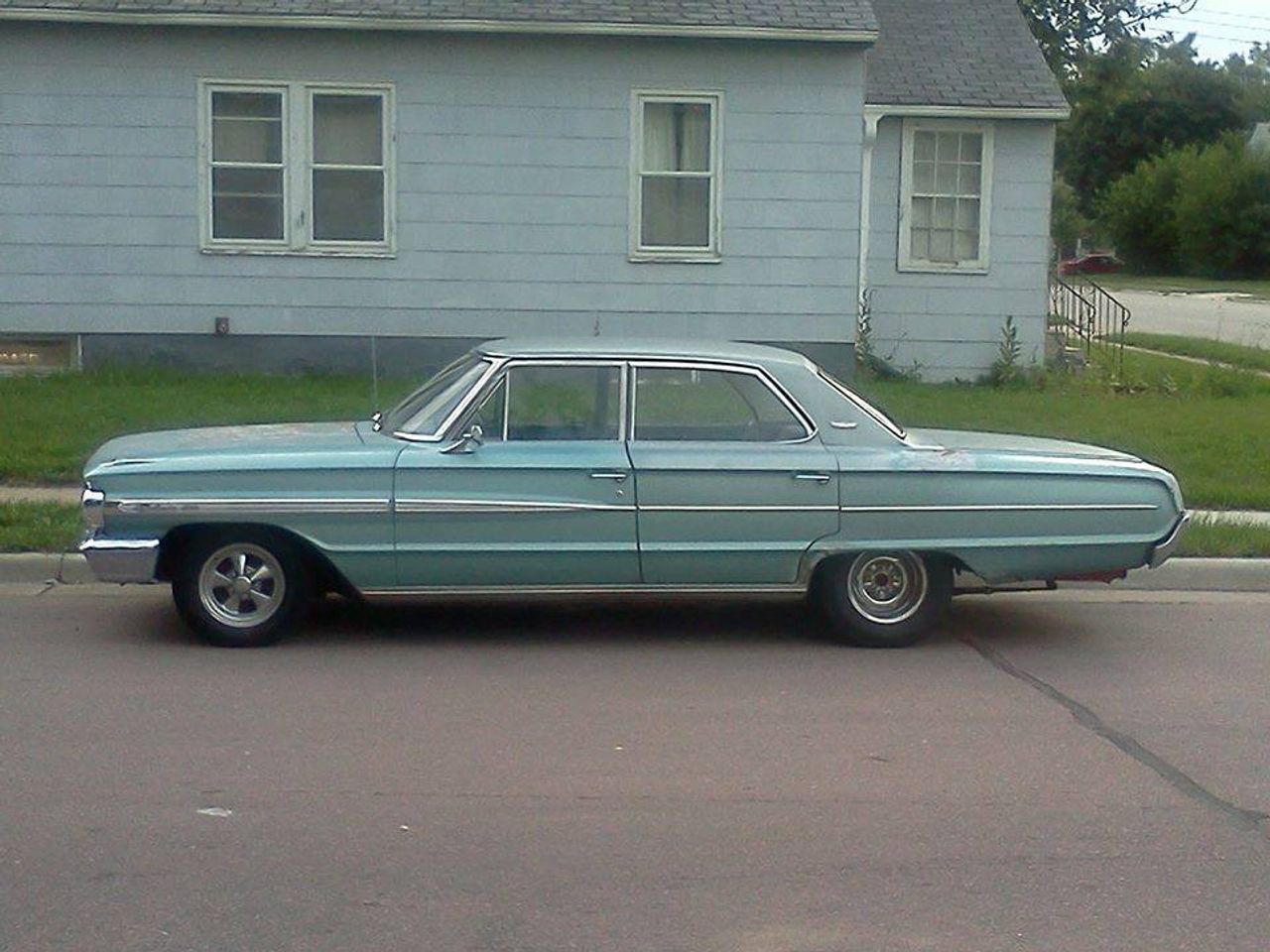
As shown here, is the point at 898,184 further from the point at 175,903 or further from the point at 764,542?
the point at 175,903

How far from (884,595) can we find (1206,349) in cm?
1879

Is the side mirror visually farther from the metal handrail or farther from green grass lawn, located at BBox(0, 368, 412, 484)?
the metal handrail

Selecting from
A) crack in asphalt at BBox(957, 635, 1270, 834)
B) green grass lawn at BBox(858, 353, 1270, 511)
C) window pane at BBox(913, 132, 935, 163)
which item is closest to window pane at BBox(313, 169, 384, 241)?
green grass lawn at BBox(858, 353, 1270, 511)

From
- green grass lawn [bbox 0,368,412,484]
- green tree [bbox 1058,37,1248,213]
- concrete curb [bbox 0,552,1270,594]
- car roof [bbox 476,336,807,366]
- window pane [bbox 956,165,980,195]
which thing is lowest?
concrete curb [bbox 0,552,1270,594]

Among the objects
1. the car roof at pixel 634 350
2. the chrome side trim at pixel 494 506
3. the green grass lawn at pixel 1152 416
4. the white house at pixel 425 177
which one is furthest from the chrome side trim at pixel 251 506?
the white house at pixel 425 177

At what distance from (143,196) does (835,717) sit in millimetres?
11778

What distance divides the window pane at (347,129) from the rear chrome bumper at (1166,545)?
10438 mm

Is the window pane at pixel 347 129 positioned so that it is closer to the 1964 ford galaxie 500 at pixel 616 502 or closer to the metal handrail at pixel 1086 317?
A: the metal handrail at pixel 1086 317

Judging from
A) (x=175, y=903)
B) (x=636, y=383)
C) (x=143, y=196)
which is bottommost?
(x=175, y=903)

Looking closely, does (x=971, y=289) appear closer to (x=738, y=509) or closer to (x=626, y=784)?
(x=738, y=509)

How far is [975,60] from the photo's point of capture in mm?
19562

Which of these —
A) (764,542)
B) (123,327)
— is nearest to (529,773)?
(764,542)

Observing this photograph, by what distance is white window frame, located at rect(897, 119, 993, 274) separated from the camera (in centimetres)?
1900

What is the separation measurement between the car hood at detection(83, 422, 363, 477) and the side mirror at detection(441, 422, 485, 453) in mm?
487
